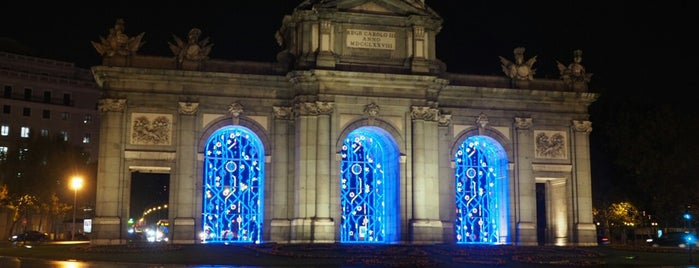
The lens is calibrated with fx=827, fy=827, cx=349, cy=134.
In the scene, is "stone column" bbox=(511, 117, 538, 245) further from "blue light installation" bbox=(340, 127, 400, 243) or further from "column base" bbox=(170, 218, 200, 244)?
"column base" bbox=(170, 218, 200, 244)

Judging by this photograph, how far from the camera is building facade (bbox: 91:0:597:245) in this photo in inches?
1953

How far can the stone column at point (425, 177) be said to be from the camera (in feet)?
164

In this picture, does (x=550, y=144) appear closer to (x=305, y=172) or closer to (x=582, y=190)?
(x=582, y=190)

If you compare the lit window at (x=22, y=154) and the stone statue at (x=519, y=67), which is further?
the lit window at (x=22, y=154)

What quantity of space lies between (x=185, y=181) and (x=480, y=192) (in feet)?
65.1

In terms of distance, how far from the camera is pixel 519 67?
56.1m

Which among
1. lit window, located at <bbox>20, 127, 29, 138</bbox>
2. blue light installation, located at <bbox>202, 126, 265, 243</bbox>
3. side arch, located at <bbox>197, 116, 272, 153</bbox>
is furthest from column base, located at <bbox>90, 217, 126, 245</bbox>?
lit window, located at <bbox>20, 127, 29, 138</bbox>

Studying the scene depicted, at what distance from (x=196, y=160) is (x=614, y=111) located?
39.8 metres

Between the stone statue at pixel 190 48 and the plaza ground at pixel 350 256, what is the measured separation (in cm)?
1287

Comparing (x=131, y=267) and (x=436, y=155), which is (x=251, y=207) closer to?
(x=436, y=155)

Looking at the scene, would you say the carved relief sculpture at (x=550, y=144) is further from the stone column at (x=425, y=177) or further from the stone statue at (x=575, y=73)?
the stone column at (x=425, y=177)

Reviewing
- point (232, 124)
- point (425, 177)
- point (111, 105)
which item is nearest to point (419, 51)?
point (425, 177)

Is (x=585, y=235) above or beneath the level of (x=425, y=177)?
beneath

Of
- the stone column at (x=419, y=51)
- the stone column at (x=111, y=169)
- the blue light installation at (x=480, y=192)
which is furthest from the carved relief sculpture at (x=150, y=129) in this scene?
the blue light installation at (x=480, y=192)
